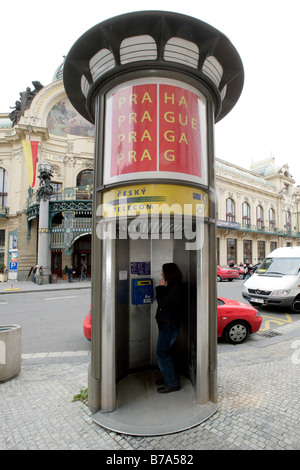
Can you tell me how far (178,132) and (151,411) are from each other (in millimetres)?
3472

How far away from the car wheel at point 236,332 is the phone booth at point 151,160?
2.58m

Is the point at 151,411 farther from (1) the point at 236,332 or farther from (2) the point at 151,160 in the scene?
(1) the point at 236,332

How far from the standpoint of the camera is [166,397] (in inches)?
140

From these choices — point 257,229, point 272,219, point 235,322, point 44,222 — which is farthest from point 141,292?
point 272,219

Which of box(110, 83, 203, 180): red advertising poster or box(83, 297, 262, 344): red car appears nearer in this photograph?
box(110, 83, 203, 180): red advertising poster

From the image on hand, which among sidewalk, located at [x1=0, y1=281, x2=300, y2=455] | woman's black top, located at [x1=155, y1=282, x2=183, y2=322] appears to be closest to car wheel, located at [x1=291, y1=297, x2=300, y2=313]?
sidewalk, located at [x1=0, y1=281, x2=300, y2=455]

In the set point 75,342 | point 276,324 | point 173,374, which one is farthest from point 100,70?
point 276,324

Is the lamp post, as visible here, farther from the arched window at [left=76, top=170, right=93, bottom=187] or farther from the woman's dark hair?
the woman's dark hair

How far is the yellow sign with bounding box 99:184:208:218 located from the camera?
305cm

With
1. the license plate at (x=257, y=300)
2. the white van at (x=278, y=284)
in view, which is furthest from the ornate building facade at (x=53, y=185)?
the license plate at (x=257, y=300)

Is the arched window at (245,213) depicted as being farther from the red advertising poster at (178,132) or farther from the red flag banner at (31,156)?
the red advertising poster at (178,132)

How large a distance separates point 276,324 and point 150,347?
16.2ft

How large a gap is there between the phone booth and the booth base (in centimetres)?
1

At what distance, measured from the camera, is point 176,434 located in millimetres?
2824
